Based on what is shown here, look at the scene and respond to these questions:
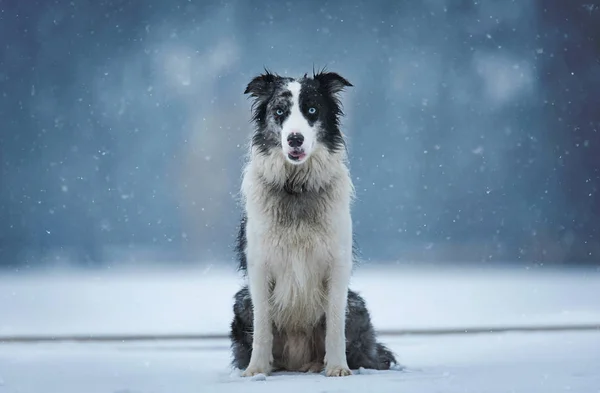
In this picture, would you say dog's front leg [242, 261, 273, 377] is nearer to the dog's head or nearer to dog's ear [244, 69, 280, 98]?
the dog's head

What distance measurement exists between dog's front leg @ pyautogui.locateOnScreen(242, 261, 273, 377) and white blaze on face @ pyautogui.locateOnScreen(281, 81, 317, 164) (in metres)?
0.51

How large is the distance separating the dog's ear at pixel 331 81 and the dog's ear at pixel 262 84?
0.69 ft

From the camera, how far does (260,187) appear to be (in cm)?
351

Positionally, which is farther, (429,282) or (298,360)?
(429,282)

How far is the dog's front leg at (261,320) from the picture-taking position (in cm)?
336

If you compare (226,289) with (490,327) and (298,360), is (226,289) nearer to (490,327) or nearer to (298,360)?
(490,327)

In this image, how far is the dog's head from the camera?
3346 mm

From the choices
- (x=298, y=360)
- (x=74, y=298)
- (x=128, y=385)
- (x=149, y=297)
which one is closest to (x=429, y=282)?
(x=149, y=297)

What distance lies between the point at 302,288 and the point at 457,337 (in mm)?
1847

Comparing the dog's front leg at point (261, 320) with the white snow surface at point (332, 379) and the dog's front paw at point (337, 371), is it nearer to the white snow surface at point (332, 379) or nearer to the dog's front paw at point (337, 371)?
the white snow surface at point (332, 379)

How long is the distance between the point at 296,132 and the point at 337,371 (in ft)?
3.51

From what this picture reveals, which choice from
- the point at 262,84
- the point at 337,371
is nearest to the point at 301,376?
the point at 337,371

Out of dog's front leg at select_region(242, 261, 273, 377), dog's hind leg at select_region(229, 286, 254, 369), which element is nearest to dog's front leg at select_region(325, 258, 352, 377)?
dog's front leg at select_region(242, 261, 273, 377)

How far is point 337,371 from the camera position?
3.27m
